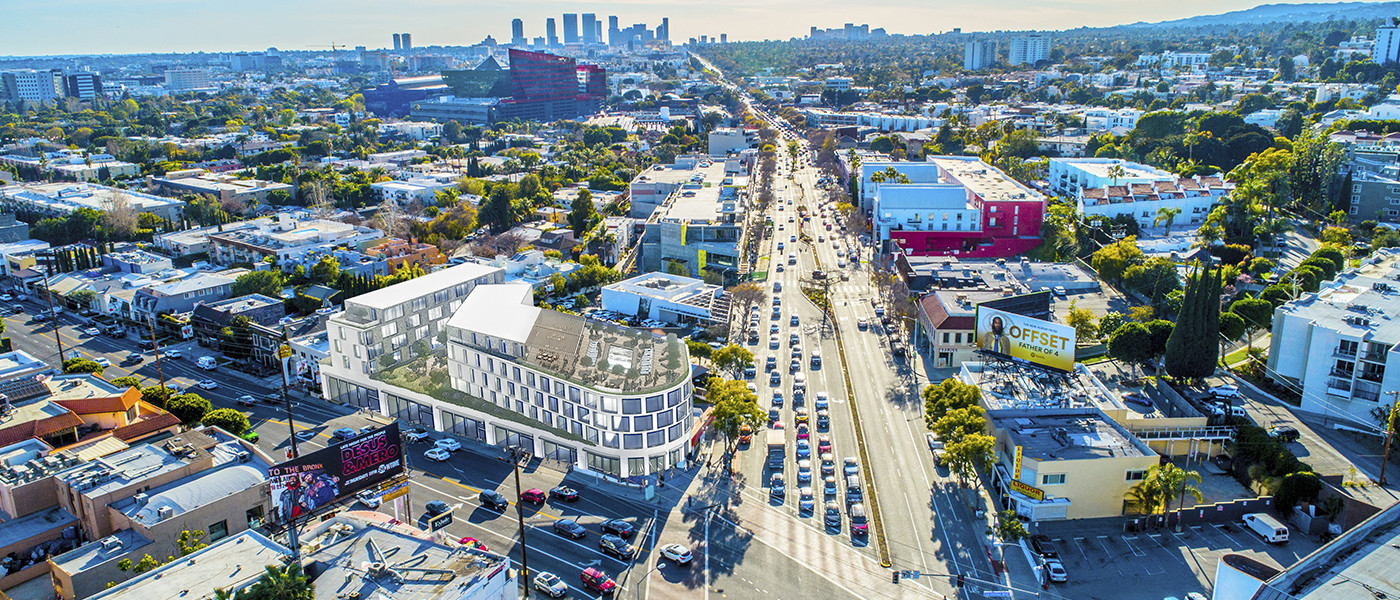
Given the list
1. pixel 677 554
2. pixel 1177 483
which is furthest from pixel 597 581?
pixel 1177 483

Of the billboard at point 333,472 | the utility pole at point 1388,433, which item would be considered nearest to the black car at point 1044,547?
the utility pole at point 1388,433

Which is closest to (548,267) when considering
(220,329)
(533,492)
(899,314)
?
(220,329)

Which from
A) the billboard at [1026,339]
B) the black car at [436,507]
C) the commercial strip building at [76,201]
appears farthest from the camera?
the commercial strip building at [76,201]

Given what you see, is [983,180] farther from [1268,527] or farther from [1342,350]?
[1268,527]

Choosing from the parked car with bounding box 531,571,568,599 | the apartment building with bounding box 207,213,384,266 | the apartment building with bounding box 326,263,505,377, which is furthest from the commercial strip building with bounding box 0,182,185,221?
the parked car with bounding box 531,571,568,599

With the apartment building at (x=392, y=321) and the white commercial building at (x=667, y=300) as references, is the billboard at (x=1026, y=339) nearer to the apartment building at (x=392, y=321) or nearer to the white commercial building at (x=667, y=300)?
the white commercial building at (x=667, y=300)

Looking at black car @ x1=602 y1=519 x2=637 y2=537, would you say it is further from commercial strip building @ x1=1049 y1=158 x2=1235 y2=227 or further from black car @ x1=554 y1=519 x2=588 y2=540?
commercial strip building @ x1=1049 y1=158 x2=1235 y2=227

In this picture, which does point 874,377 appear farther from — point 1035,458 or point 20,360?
point 20,360
